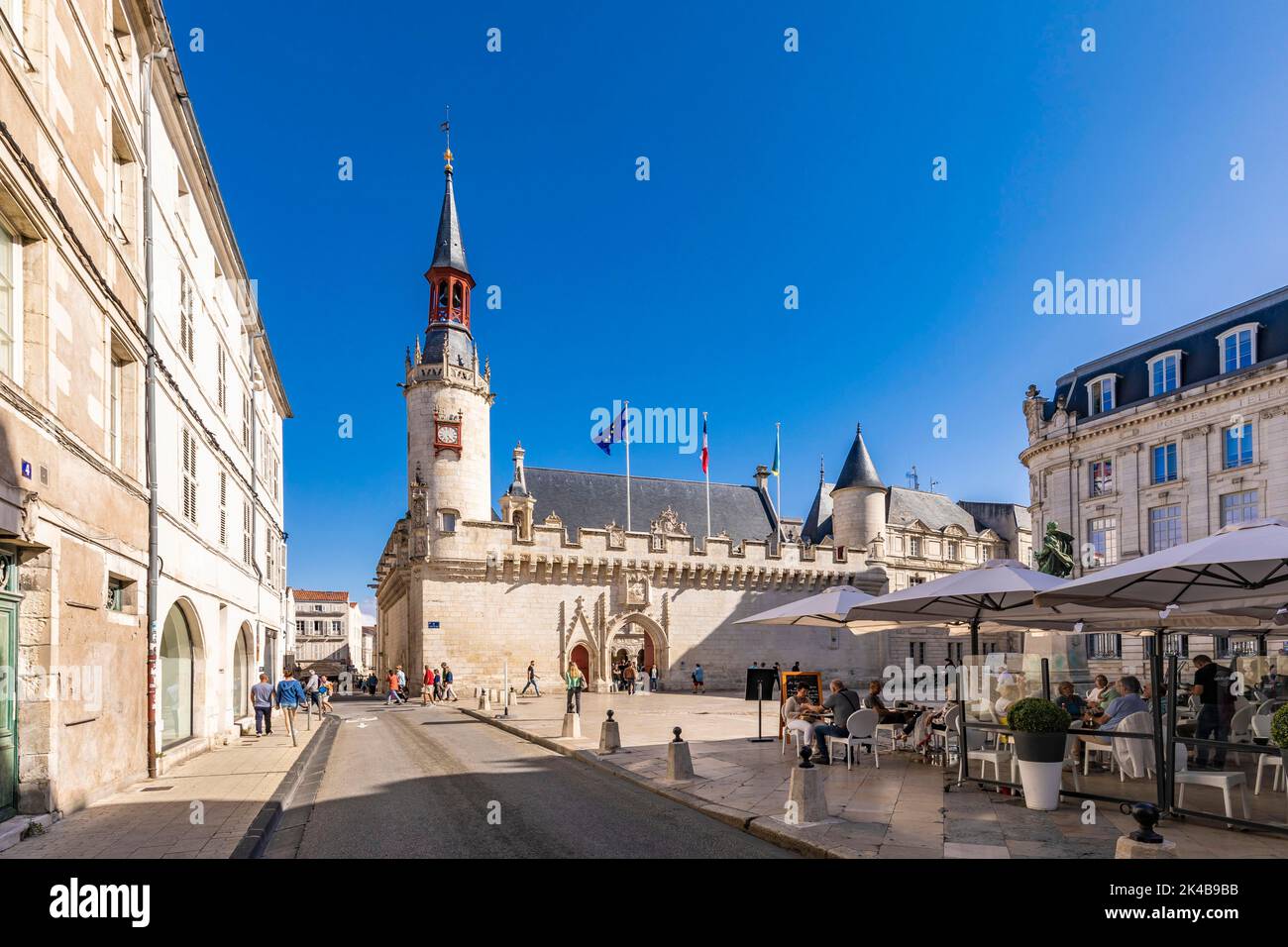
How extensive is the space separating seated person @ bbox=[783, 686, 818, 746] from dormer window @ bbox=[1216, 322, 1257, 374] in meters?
28.7

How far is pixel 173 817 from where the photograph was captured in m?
9.02

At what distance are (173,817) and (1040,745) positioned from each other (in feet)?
29.9

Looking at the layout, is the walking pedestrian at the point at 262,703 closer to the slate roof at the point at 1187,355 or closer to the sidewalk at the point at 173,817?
the sidewalk at the point at 173,817

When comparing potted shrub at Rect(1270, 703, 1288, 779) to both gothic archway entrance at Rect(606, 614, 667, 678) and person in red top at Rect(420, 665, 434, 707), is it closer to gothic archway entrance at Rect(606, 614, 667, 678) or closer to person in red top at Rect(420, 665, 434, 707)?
person in red top at Rect(420, 665, 434, 707)

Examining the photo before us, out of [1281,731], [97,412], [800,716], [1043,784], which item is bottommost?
[800,716]

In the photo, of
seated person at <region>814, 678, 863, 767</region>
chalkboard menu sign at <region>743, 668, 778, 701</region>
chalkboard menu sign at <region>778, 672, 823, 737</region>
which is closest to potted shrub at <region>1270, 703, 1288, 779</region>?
seated person at <region>814, 678, 863, 767</region>

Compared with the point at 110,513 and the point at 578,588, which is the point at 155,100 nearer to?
the point at 110,513

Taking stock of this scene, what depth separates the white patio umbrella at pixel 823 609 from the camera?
14.0m

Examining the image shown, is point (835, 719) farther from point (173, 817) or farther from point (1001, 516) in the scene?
point (1001, 516)

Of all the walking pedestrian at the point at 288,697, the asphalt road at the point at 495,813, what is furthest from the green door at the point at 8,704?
the walking pedestrian at the point at 288,697

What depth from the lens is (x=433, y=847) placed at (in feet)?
25.6

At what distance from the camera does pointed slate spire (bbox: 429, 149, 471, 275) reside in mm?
41463

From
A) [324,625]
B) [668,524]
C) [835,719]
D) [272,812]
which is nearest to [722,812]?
[835,719]
